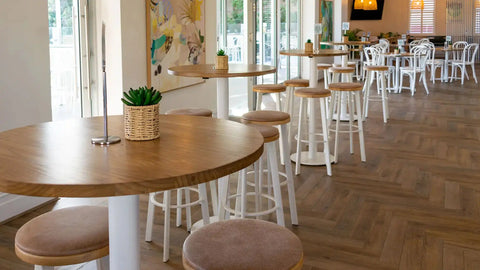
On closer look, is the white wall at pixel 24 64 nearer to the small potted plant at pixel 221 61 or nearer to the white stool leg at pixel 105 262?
the small potted plant at pixel 221 61

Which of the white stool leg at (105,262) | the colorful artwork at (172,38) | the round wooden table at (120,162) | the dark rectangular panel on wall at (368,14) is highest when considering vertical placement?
the dark rectangular panel on wall at (368,14)

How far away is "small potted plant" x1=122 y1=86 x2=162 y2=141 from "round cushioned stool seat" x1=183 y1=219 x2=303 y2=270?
1.29ft

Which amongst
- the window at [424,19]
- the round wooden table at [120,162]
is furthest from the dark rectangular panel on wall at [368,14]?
the round wooden table at [120,162]

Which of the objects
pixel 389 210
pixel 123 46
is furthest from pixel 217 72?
pixel 123 46

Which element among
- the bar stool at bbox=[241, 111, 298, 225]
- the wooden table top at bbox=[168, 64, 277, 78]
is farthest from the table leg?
the bar stool at bbox=[241, 111, 298, 225]

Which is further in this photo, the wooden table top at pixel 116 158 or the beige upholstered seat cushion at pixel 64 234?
the beige upholstered seat cushion at pixel 64 234

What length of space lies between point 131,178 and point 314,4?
10.6 metres

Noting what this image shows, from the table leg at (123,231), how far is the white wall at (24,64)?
2.12 metres

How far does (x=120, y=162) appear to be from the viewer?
1.55 m

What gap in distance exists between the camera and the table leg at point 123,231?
169cm

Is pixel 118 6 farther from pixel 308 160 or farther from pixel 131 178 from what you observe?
pixel 131 178

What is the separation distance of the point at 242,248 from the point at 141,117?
0.58m

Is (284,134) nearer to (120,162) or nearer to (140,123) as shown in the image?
(140,123)

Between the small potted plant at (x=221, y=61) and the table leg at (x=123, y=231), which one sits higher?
the small potted plant at (x=221, y=61)
